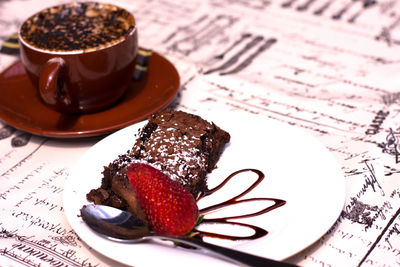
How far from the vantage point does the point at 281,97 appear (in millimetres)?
1582

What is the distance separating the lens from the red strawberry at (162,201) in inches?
36.9

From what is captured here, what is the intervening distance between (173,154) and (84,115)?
1.46 ft

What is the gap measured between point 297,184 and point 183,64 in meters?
0.85

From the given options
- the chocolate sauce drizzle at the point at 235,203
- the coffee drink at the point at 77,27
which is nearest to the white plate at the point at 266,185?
Result: the chocolate sauce drizzle at the point at 235,203

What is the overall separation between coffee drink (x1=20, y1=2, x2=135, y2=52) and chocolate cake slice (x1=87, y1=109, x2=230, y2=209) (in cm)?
33

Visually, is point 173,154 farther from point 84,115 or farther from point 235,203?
point 84,115

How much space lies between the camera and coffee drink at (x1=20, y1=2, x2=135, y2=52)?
1.36 m

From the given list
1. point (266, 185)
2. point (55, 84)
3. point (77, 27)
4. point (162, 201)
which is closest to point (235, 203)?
point (266, 185)

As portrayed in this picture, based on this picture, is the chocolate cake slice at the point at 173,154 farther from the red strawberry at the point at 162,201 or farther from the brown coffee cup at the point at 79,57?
the brown coffee cup at the point at 79,57

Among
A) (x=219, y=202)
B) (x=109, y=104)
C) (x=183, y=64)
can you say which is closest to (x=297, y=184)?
(x=219, y=202)

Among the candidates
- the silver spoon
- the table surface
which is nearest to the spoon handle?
the silver spoon

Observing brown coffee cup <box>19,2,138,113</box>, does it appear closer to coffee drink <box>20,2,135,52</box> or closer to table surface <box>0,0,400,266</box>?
coffee drink <box>20,2,135,52</box>

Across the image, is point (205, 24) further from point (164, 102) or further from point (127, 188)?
point (127, 188)

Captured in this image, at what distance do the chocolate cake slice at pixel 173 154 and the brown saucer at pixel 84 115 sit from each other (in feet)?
0.55
